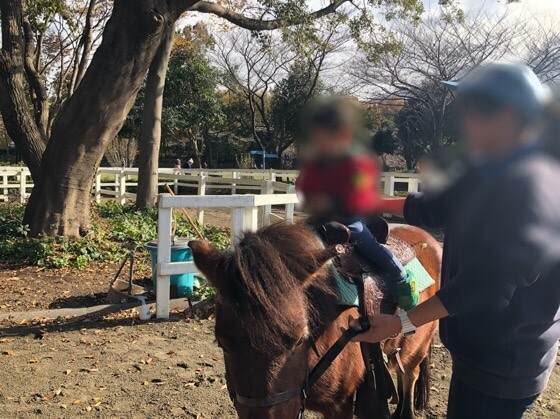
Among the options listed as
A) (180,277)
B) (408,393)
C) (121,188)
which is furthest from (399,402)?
(121,188)

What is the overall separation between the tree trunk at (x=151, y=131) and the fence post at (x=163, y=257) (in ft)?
23.0

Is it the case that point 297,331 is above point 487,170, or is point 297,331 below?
below

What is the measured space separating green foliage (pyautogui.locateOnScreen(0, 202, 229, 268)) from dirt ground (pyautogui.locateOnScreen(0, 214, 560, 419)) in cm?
143

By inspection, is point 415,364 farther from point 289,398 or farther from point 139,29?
point 139,29

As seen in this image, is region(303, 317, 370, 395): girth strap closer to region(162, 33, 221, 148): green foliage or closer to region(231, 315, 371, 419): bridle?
region(231, 315, 371, 419): bridle

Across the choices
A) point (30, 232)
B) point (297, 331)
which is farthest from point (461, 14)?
point (297, 331)

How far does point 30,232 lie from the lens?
8094 mm

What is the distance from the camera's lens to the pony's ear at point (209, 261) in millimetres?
1941

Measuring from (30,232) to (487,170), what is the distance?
319 inches

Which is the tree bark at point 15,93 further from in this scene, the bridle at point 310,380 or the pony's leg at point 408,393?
the bridle at point 310,380

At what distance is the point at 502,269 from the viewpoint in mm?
1398

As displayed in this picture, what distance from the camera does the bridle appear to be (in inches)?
73.3

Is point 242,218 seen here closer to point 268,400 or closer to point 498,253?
point 268,400

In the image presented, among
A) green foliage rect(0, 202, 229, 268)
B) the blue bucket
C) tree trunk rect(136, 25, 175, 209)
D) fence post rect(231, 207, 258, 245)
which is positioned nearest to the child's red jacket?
fence post rect(231, 207, 258, 245)
